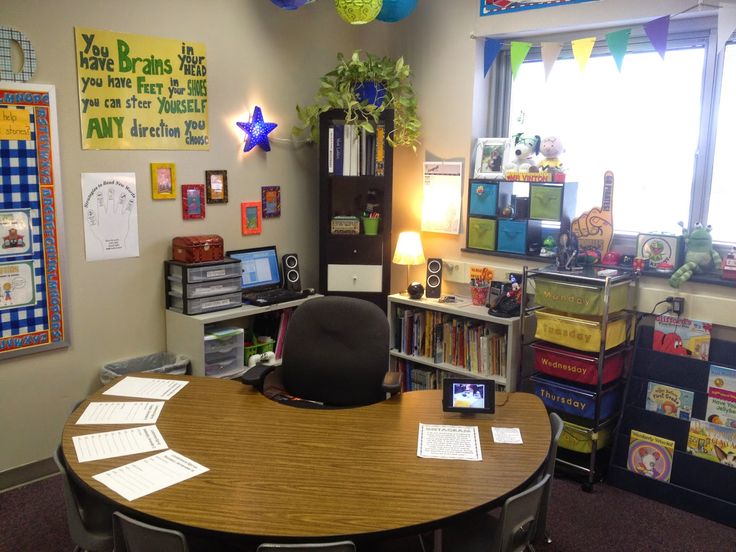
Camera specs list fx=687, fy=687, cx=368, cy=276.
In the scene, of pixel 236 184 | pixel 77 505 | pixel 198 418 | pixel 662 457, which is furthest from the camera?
pixel 236 184

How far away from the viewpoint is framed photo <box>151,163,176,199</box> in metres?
3.75

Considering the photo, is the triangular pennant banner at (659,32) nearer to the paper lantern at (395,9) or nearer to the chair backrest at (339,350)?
the paper lantern at (395,9)

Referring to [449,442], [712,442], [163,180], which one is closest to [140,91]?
[163,180]

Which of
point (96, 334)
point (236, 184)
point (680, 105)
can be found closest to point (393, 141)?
point (236, 184)

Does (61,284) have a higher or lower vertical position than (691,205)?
lower

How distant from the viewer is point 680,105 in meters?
3.64

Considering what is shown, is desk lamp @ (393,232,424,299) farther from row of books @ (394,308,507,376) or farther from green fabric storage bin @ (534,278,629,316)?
green fabric storage bin @ (534,278,629,316)

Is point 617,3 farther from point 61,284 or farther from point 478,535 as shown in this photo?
point 61,284

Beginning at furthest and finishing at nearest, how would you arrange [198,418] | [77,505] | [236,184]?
[236,184] → [198,418] → [77,505]

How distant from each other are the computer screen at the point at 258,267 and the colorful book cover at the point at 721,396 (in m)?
2.55

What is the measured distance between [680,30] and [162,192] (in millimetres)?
2867

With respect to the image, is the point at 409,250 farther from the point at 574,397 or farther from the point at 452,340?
the point at 574,397

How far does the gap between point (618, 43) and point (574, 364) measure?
1666 millimetres

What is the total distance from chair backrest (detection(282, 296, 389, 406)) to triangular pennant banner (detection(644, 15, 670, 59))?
1.92 m
